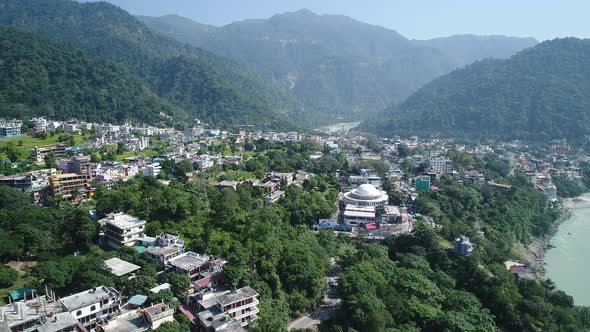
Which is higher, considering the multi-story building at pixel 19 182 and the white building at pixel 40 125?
the white building at pixel 40 125

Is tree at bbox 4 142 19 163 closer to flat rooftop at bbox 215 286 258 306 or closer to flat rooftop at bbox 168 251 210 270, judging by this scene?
flat rooftop at bbox 168 251 210 270

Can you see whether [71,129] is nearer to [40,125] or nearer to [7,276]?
[40,125]

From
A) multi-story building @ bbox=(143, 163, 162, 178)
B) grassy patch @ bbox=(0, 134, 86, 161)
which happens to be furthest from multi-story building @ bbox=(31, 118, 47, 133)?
multi-story building @ bbox=(143, 163, 162, 178)

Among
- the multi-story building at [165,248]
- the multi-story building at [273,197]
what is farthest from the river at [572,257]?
the multi-story building at [165,248]

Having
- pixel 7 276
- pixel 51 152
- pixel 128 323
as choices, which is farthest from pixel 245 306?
pixel 51 152

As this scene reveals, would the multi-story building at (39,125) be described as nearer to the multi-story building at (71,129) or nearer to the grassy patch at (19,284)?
the multi-story building at (71,129)
